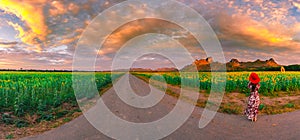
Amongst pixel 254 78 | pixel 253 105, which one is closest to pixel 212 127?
pixel 253 105

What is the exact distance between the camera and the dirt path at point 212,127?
7391mm

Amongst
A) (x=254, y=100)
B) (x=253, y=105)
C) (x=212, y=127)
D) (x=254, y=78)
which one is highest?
(x=254, y=78)

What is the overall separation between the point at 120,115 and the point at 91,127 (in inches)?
64.7

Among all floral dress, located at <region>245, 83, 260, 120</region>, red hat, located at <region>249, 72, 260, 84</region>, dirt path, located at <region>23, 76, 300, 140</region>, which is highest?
red hat, located at <region>249, 72, 260, 84</region>

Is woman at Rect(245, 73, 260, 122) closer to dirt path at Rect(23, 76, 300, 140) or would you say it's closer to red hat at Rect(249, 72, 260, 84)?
red hat at Rect(249, 72, 260, 84)

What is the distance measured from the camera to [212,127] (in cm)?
838

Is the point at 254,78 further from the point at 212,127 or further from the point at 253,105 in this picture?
the point at 212,127

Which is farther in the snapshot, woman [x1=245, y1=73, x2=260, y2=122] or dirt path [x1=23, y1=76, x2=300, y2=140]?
woman [x1=245, y1=73, x2=260, y2=122]

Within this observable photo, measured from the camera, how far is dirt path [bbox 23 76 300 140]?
24.2 ft

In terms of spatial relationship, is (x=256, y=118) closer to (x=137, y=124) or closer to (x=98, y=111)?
(x=137, y=124)

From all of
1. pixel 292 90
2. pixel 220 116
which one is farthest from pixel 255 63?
pixel 220 116

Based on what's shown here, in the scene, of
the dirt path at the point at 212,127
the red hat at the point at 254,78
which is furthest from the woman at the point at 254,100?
the dirt path at the point at 212,127

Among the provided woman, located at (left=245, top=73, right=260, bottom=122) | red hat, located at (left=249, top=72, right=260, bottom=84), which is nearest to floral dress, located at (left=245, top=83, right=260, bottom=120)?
woman, located at (left=245, top=73, right=260, bottom=122)

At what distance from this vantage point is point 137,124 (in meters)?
8.42
